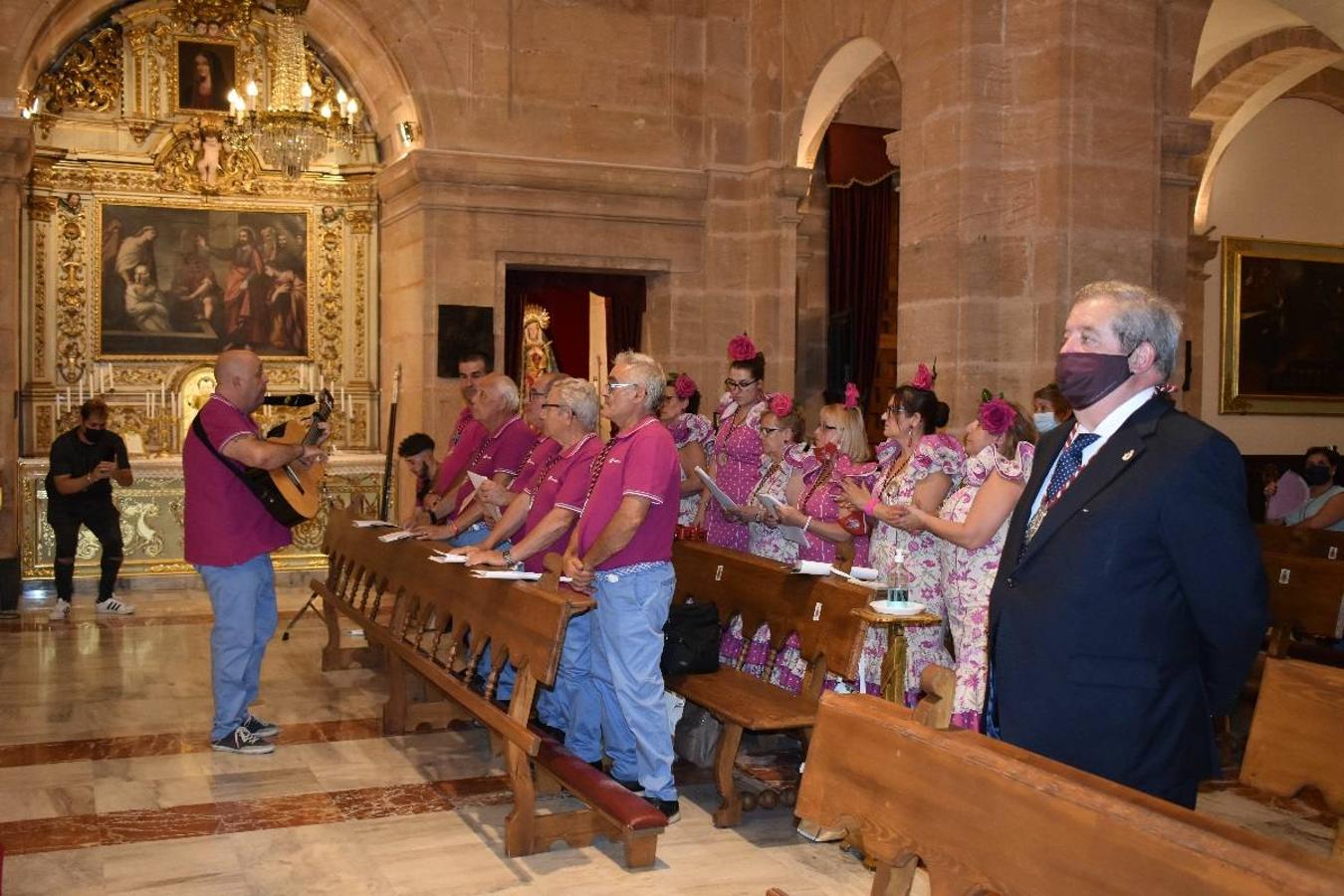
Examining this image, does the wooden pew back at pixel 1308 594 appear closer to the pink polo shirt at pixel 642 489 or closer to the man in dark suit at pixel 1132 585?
the pink polo shirt at pixel 642 489

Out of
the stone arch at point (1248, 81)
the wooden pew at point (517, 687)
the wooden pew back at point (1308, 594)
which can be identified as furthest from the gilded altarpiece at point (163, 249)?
the stone arch at point (1248, 81)

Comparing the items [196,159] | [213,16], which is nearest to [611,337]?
[196,159]

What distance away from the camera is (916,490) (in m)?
5.35

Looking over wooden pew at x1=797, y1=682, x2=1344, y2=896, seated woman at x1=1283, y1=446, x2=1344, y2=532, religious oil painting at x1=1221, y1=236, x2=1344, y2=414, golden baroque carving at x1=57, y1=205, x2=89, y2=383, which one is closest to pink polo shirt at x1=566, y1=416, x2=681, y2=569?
wooden pew at x1=797, y1=682, x2=1344, y2=896

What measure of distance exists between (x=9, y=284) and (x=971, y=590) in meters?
7.90

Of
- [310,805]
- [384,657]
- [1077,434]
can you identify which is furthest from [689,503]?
[1077,434]

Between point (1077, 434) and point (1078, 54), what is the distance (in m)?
→ 6.18

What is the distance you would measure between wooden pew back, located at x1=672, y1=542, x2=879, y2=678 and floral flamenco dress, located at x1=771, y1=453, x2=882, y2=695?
0.37 metres

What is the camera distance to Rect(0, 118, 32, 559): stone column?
9.85m

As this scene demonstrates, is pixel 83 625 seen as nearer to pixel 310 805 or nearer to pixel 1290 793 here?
pixel 310 805

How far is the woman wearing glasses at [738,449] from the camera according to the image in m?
6.92

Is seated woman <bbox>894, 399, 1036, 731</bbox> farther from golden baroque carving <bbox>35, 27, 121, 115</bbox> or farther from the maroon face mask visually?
golden baroque carving <bbox>35, 27, 121, 115</bbox>

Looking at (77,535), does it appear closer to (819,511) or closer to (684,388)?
(684,388)

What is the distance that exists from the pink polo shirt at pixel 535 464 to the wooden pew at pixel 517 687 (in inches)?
20.8
